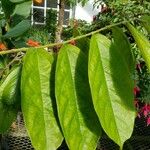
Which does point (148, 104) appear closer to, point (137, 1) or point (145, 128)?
point (145, 128)

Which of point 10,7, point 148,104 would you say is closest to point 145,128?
point 148,104

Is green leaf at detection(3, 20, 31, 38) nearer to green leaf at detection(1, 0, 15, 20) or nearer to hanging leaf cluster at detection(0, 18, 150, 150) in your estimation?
green leaf at detection(1, 0, 15, 20)

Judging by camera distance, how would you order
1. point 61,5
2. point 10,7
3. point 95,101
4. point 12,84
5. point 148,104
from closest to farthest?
point 95,101 → point 12,84 → point 10,7 → point 148,104 → point 61,5

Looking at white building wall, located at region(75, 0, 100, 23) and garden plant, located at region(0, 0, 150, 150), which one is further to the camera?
white building wall, located at region(75, 0, 100, 23)

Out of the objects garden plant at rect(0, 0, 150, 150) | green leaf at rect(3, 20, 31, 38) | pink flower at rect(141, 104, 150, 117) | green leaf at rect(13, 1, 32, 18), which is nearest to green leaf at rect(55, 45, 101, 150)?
garden plant at rect(0, 0, 150, 150)

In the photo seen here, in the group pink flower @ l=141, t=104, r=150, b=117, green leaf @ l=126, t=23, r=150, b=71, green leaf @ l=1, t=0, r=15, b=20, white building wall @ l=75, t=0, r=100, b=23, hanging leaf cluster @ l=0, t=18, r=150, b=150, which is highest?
green leaf @ l=126, t=23, r=150, b=71
